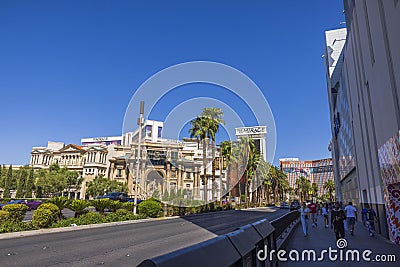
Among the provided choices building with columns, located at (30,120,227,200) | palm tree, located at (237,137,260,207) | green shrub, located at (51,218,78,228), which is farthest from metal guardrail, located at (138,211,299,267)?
building with columns, located at (30,120,227,200)

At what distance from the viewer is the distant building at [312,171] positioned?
16988 centimetres

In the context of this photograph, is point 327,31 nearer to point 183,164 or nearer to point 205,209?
point 205,209

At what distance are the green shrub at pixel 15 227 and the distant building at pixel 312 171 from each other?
537 feet

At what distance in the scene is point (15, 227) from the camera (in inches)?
544

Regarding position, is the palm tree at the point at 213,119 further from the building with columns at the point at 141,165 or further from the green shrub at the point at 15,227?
the green shrub at the point at 15,227

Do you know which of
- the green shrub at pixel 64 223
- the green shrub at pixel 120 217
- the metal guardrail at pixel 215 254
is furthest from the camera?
the green shrub at pixel 120 217

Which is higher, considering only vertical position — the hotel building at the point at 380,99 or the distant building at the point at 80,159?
the distant building at the point at 80,159

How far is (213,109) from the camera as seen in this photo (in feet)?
129

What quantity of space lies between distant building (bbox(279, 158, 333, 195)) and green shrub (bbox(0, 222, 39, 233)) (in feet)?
537

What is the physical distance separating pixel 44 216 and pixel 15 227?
5.42ft

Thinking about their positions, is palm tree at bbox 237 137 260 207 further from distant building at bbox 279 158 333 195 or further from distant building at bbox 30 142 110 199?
distant building at bbox 279 158 333 195

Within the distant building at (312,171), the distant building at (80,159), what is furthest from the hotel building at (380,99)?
the distant building at (312,171)

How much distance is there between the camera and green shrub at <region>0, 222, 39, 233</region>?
43.7ft

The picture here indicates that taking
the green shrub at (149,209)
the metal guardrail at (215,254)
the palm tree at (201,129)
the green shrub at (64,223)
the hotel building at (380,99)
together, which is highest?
the palm tree at (201,129)
